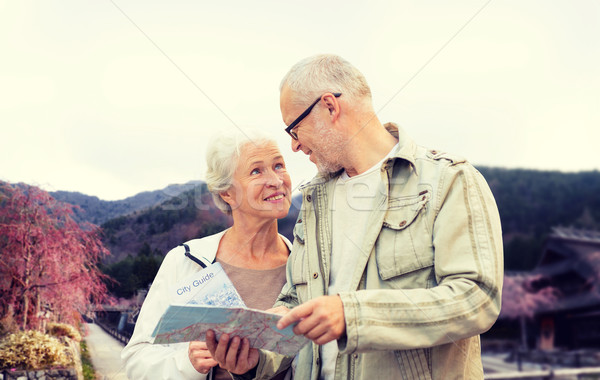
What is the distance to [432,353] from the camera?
129cm

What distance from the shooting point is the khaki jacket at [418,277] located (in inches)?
43.8

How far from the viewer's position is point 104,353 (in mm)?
3574

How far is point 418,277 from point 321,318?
0.35 m

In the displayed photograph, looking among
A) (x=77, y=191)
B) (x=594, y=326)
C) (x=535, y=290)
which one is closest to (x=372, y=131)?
(x=77, y=191)

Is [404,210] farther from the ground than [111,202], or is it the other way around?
[111,202]

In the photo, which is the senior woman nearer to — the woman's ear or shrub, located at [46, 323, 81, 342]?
the woman's ear

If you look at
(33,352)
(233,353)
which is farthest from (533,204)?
(233,353)

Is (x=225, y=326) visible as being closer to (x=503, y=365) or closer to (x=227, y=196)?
(x=227, y=196)

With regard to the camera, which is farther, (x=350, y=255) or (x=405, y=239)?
(x=350, y=255)

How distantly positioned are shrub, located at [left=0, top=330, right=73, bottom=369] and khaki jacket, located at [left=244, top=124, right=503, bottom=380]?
111 inches

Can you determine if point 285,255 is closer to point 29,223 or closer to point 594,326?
point 29,223

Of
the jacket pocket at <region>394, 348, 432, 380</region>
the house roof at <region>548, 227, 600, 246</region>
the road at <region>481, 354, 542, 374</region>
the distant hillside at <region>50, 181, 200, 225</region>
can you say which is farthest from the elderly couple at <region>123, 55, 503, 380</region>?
the house roof at <region>548, 227, 600, 246</region>

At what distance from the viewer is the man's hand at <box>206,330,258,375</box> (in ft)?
4.46

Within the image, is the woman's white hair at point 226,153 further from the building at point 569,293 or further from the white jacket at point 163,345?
the building at point 569,293
